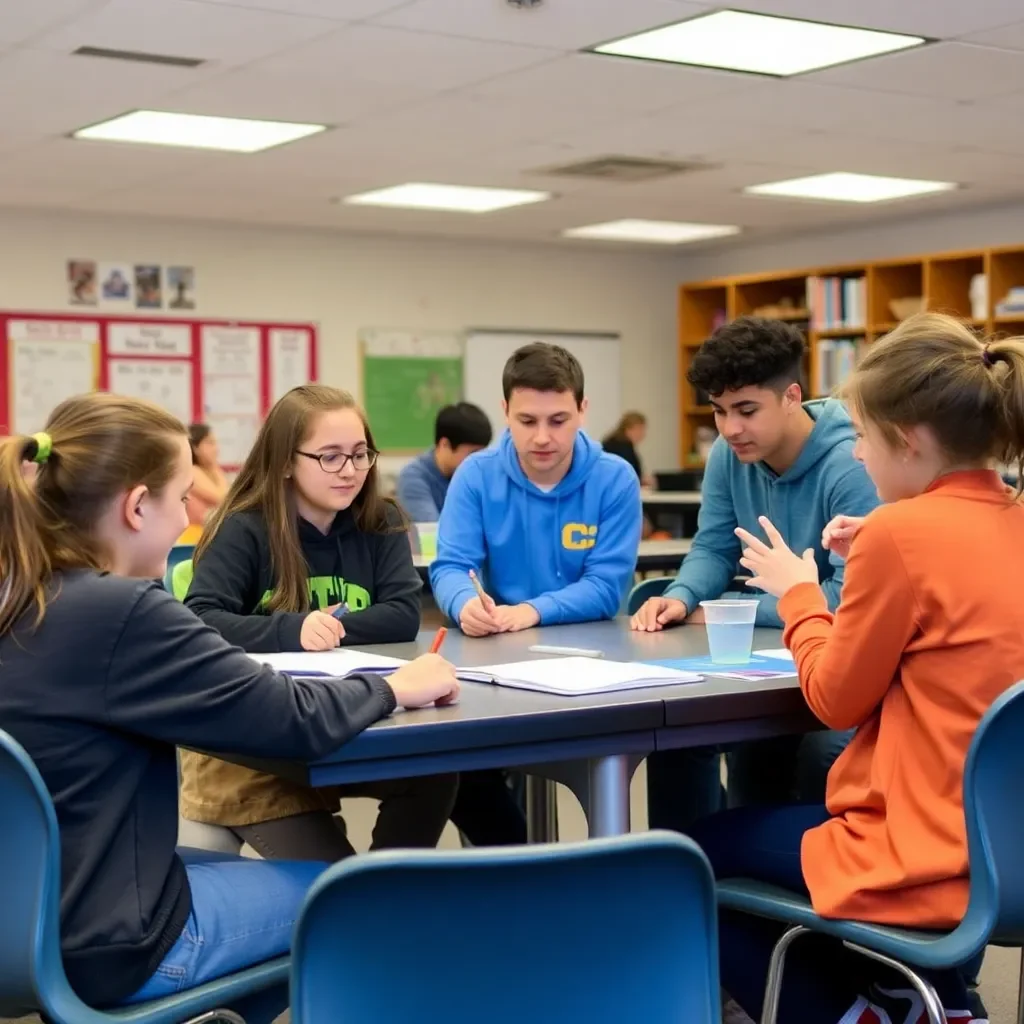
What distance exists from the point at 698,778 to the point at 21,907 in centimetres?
155

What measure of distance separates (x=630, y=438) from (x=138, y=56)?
17.2 feet

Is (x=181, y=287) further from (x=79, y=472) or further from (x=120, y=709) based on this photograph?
(x=120, y=709)

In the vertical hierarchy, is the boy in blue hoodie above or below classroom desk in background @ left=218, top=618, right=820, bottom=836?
above

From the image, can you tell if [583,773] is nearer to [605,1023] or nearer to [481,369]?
[605,1023]

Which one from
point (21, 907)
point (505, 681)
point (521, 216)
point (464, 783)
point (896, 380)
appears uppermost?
point (521, 216)

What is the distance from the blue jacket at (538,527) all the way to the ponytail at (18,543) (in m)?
1.34

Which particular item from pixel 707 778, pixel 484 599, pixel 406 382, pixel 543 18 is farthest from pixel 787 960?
pixel 406 382

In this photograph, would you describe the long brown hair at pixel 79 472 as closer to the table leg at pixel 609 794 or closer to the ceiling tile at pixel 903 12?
the table leg at pixel 609 794

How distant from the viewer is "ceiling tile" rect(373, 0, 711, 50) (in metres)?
4.37

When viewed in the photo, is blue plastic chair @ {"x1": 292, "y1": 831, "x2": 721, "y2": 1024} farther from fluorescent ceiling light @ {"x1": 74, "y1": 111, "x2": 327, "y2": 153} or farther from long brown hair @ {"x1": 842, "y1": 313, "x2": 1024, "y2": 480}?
fluorescent ceiling light @ {"x1": 74, "y1": 111, "x2": 327, "y2": 153}

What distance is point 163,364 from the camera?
8617 millimetres

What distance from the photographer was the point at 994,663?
173 cm

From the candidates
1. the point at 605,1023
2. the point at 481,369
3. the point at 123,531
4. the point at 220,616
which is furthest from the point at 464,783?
the point at 481,369

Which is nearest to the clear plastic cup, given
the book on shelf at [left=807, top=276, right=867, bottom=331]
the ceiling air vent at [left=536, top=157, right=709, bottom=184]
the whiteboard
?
the ceiling air vent at [left=536, top=157, right=709, bottom=184]
